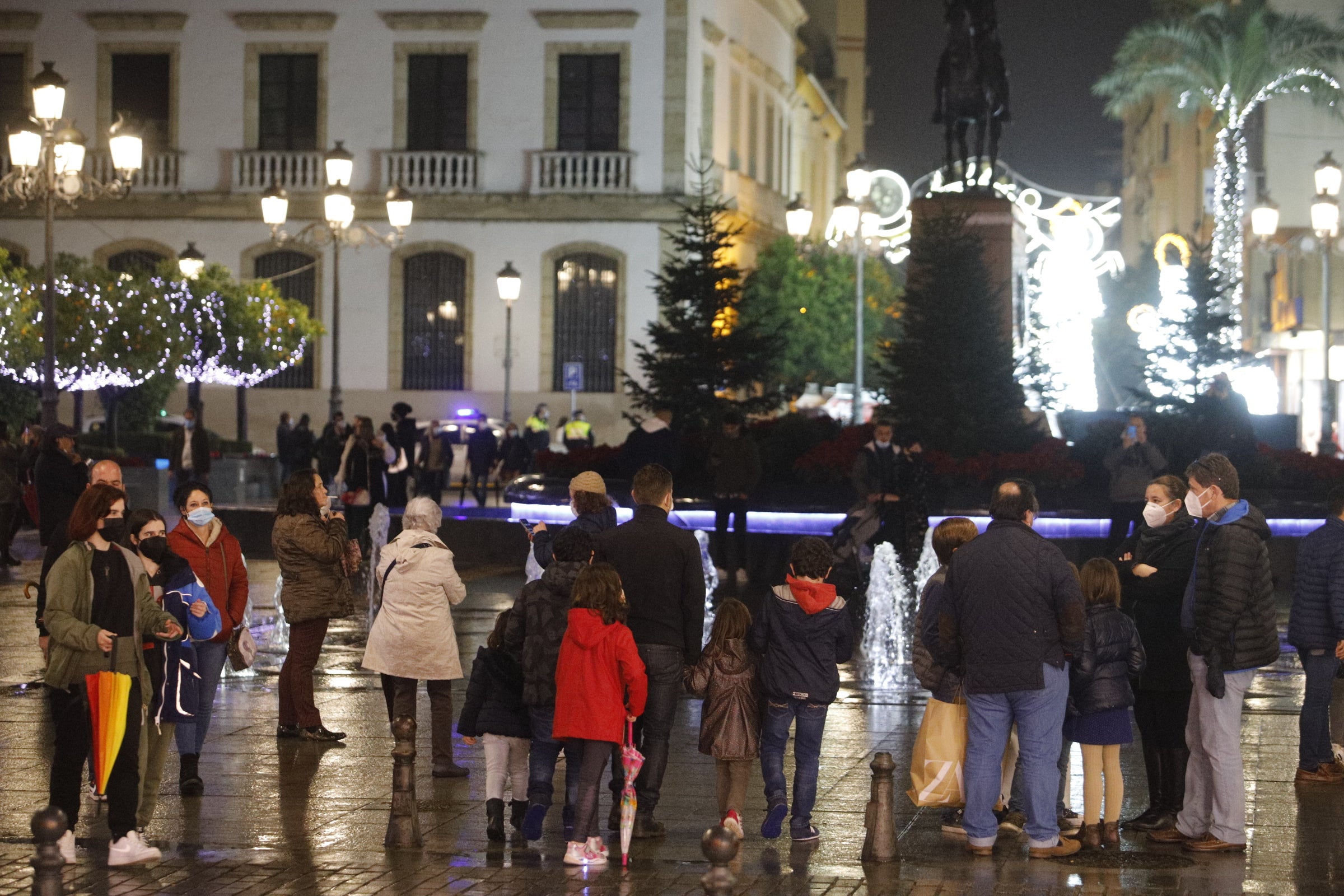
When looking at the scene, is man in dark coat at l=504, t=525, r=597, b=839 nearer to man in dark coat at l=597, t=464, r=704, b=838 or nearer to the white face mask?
man in dark coat at l=597, t=464, r=704, b=838

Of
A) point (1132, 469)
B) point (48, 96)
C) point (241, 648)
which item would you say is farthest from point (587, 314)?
point (241, 648)

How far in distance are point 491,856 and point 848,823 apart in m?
1.75

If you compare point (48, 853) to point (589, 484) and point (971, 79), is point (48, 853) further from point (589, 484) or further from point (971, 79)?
point (971, 79)

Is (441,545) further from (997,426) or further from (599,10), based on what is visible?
(599,10)

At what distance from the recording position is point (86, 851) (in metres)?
8.60

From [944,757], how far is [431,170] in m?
38.4

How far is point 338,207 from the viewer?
27547 mm

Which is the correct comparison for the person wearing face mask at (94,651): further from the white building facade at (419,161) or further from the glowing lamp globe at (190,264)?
the white building facade at (419,161)

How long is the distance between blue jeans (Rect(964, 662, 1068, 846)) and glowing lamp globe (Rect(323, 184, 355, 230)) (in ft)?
66.1

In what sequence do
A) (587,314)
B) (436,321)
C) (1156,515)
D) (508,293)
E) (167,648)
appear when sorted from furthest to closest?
1. (436,321)
2. (587,314)
3. (508,293)
4. (1156,515)
5. (167,648)

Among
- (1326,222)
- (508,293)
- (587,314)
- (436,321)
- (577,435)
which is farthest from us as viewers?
(436,321)

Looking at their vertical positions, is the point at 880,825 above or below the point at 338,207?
below

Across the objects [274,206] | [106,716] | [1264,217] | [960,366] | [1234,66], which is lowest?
[106,716]

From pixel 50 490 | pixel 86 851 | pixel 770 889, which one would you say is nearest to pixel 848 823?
pixel 770 889
